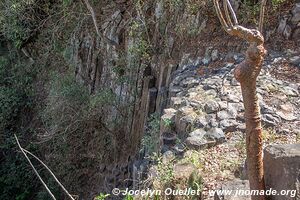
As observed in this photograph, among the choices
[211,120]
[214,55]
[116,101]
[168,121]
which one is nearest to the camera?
[211,120]

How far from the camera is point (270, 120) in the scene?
3.76m

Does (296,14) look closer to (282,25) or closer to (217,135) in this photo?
(282,25)

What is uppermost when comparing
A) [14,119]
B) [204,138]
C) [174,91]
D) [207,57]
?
[207,57]

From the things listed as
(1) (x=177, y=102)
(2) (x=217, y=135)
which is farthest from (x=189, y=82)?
(2) (x=217, y=135)

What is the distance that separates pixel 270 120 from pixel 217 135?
0.55 meters

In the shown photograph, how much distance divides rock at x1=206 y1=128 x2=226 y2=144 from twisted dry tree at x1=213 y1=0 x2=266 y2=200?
5.04 ft

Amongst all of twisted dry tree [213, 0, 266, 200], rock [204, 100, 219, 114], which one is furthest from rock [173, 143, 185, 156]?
twisted dry tree [213, 0, 266, 200]

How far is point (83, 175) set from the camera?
7.25 meters

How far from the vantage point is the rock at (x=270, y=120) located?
3.72 meters

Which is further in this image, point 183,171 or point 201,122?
point 201,122

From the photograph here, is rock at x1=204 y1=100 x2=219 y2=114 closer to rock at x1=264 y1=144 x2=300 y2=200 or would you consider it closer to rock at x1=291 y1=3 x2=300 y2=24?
rock at x1=291 y1=3 x2=300 y2=24

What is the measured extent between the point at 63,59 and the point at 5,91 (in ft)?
4.90

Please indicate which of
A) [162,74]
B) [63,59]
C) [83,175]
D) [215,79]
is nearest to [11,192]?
[83,175]

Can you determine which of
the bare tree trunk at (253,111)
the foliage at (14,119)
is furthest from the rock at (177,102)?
the foliage at (14,119)
